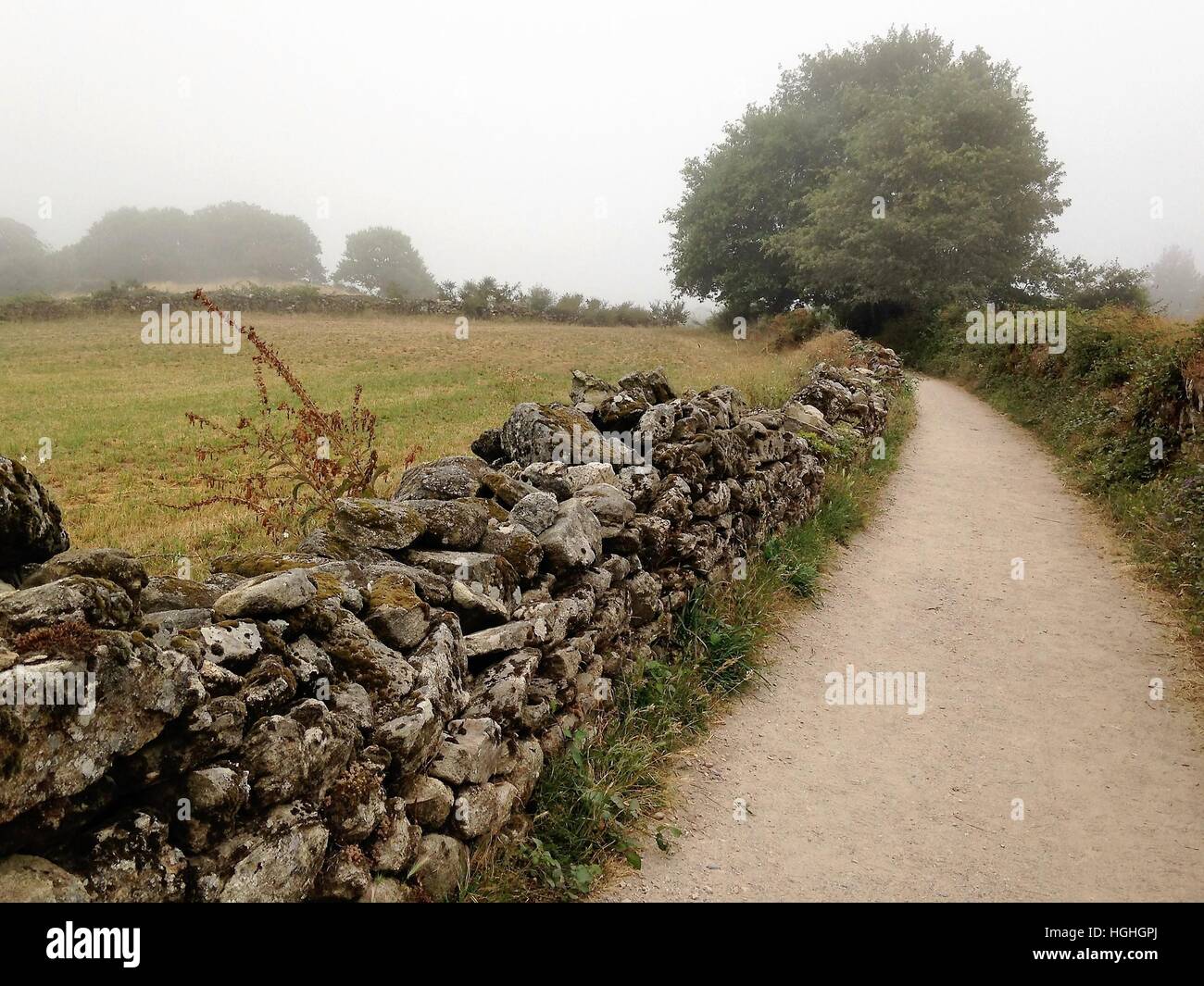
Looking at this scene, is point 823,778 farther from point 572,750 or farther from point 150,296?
point 150,296

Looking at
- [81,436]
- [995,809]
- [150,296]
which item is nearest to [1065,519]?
[995,809]

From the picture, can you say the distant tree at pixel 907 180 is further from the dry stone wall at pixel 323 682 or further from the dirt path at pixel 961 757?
the dry stone wall at pixel 323 682

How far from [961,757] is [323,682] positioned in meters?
4.59

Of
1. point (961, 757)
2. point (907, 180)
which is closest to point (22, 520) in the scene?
point (961, 757)

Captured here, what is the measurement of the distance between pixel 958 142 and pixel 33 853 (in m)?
36.2

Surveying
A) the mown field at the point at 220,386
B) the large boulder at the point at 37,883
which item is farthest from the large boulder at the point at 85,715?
the mown field at the point at 220,386

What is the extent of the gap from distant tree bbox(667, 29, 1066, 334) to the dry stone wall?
27661 mm

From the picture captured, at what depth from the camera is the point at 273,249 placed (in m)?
100

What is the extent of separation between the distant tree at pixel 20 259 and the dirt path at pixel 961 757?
106 meters

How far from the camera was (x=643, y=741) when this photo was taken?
5.15m

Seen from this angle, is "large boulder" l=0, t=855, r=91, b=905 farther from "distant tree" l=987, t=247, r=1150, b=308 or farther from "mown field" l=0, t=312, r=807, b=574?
"distant tree" l=987, t=247, r=1150, b=308

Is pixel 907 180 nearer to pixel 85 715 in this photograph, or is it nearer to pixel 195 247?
pixel 85 715

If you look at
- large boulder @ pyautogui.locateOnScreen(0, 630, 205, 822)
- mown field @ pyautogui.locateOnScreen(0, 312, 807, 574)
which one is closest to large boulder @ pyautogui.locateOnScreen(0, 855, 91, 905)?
large boulder @ pyautogui.locateOnScreen(0, 630, 205, 822)

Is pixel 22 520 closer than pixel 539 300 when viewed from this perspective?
Yes
